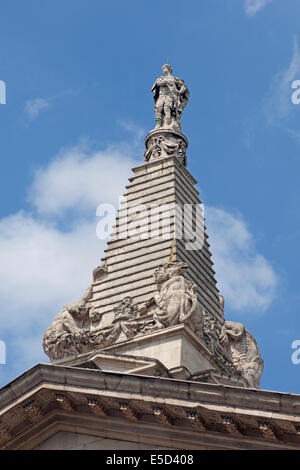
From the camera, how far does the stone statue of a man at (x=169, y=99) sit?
60.4 metres

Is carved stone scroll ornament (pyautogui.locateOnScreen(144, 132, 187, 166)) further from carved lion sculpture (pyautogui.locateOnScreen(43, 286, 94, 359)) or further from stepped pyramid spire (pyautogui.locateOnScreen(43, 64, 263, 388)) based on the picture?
carved lion sculpture (pyautogui.locateOnScreen(43, 286, 94, 359))

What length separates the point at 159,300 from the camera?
46219 mm

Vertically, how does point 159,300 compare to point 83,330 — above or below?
above

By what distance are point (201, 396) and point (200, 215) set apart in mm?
25672

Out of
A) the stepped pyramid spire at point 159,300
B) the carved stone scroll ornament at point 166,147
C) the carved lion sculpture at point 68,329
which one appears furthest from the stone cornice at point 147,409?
the carved stone scroll ornament at point 166,147

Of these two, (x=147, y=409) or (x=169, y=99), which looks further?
(x=169, y=99)

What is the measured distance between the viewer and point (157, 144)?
191 ft

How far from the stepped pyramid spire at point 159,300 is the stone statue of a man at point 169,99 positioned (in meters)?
1.10

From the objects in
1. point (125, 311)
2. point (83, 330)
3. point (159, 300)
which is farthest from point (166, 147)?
point (159, 300)

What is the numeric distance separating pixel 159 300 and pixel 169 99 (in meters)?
18.2

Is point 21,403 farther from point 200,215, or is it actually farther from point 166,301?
point 200,215

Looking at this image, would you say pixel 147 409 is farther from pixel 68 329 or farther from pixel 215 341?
pixel 68 329

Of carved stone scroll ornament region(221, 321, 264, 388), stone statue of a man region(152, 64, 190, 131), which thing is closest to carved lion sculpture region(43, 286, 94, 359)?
carved stone scroll ornament region(221, 321, 264, 388)

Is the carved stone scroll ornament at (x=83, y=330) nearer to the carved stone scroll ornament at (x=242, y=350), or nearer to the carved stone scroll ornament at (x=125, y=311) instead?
the carved stone scroll ornament at (x=125, y=311)
